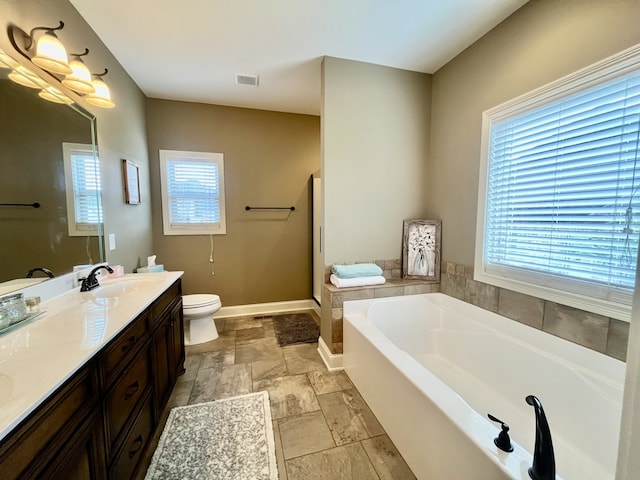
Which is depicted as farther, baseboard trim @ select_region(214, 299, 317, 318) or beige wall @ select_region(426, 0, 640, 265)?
baseboard trim @ select_region(214, 299, 317, 318)

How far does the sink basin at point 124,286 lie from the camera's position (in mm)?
1604

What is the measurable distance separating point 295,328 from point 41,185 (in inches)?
95.2

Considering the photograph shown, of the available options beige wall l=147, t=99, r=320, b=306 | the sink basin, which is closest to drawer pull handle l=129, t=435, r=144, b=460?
the sink basin

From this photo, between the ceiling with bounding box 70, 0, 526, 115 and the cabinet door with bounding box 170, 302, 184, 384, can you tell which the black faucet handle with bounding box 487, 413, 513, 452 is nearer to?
the cabinet door with bounding box 170, 302, 184, 384

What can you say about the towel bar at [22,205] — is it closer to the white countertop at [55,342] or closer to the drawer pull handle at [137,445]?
the white countertop at [55,342]

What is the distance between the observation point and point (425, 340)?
7.33ft

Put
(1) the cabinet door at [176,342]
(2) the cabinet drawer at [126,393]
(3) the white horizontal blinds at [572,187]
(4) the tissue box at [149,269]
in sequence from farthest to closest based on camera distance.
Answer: (4) the tissue box at [149,269] → (1) the cabinet door at [176,342] → (3) the white horizontal blinds at [572,187] → (2) the cabinet drawer at [126,393]

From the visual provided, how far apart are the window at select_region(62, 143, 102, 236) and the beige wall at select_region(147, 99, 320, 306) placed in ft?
4.07

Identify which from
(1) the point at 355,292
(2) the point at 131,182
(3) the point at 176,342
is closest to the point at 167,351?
(3) the point at 176,342

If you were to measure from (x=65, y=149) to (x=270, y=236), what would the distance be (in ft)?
6.99

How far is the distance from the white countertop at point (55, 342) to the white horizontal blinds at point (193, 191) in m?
1.66

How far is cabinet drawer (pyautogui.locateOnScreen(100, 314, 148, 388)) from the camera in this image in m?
0.99

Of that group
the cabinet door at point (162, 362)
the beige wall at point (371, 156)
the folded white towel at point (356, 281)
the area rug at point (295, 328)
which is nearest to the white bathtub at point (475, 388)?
the folded white towel at point (356, 281)

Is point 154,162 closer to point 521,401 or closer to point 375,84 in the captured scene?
point 375,84
